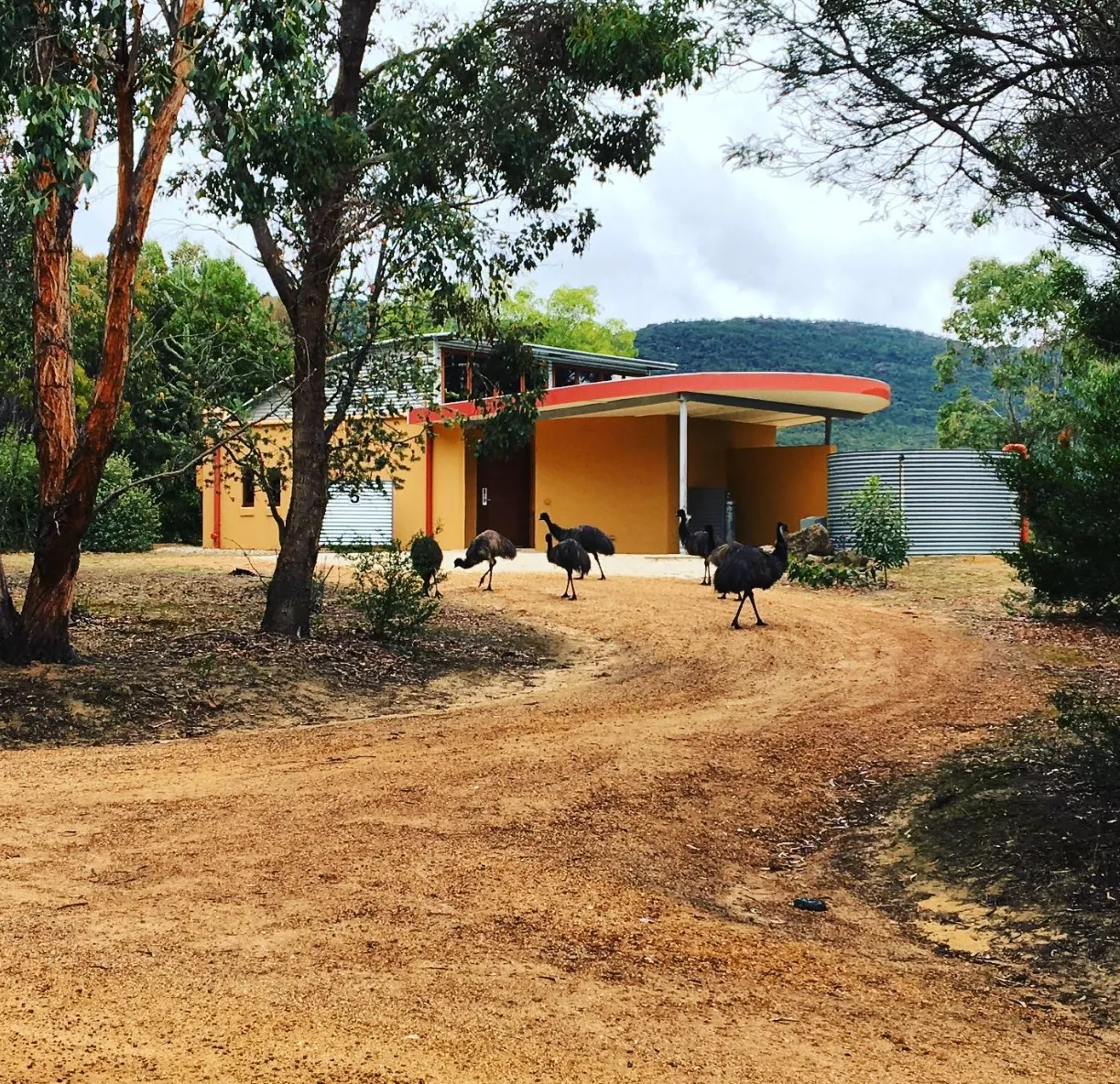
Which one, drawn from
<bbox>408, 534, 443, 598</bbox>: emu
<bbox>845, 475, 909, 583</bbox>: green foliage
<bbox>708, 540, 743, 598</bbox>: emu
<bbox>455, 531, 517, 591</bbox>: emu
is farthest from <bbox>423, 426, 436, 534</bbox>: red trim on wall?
<bbox>408, 534, 443, 598</bbox>: emu

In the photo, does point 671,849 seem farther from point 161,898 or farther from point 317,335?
point 317,335

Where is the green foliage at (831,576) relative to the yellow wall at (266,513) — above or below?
below

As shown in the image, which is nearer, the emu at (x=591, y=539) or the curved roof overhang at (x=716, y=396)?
the emu at (x=591, y=539)

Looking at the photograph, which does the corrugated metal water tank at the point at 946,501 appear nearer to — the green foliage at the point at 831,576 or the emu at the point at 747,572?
the green foliage at the point at 831,576

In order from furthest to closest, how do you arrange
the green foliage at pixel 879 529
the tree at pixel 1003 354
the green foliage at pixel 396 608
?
the tree at pixel 1003 354 < the green foliage at pixel 879 529 < the green foliage at pixel 396 608

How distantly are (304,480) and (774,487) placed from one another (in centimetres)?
1837

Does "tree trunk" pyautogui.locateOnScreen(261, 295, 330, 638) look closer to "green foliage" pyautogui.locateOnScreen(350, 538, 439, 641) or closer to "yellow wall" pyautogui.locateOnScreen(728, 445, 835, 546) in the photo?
"green foliage" pyautogui.locateOnScreen(350, 538, 439, 641)

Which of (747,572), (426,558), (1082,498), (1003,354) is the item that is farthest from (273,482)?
(1003,354)

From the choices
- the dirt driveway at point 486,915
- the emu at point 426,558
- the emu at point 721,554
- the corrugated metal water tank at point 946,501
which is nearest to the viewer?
the dirt driveway at point 486,915

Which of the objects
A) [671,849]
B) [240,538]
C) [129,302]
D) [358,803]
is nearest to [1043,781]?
[671,849]

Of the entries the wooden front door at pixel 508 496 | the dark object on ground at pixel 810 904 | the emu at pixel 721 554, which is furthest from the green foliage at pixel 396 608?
the wooden front door at pixel 508 496

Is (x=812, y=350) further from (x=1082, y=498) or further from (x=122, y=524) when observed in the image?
(x=1082, y=498)

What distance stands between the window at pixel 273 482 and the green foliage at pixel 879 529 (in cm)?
1104

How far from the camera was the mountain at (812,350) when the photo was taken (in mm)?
75500
